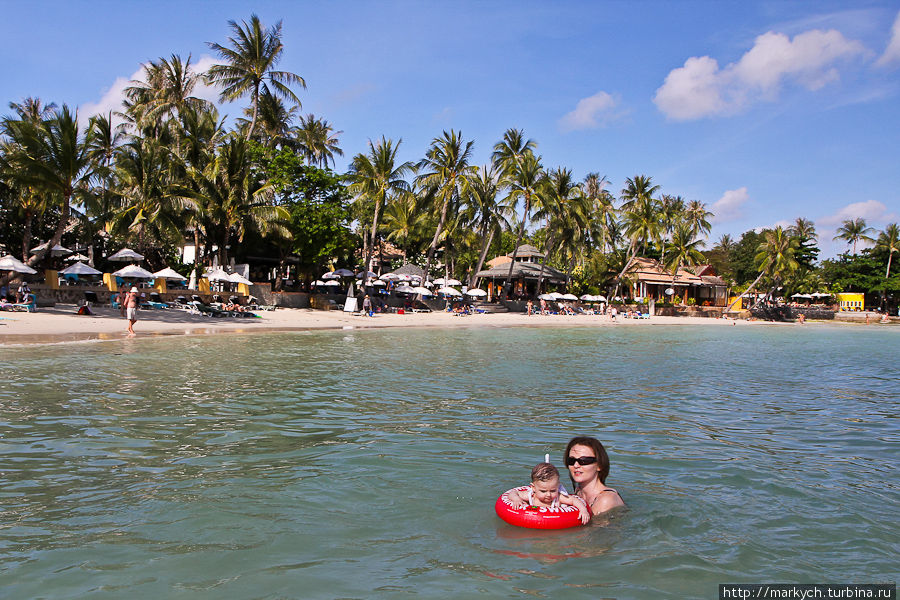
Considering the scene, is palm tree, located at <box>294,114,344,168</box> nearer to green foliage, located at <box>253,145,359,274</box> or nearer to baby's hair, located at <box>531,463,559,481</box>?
green foliage, located at <box>253,145,359,274</box>

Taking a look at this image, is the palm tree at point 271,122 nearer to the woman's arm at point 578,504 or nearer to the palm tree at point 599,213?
the palm tree at point 599,213

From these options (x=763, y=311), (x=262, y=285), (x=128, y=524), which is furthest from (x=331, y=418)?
(x=763, y=311)

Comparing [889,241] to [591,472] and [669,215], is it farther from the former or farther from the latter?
[591,472]

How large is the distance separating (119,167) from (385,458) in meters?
31.7

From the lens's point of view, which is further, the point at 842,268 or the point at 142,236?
the point at 842,268

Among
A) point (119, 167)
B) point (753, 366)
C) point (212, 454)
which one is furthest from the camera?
point (119, 167)

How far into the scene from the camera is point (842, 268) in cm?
6931

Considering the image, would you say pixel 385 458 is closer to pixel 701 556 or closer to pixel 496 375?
pixel 701 556

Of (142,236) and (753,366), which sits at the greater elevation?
(142,236)

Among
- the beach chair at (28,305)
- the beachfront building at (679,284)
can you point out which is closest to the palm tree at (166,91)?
the beach chair at (28,305)

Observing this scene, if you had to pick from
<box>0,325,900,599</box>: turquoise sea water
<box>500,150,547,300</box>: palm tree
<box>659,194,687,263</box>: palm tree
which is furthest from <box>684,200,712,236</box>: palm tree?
<box>0,325,900,599</box>: turquoise sea water

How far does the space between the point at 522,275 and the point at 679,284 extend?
56.8 feet

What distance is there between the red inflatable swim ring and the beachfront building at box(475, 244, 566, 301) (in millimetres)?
43402

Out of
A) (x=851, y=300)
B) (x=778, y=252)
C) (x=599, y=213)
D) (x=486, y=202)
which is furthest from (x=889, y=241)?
(x=486, y=202)
